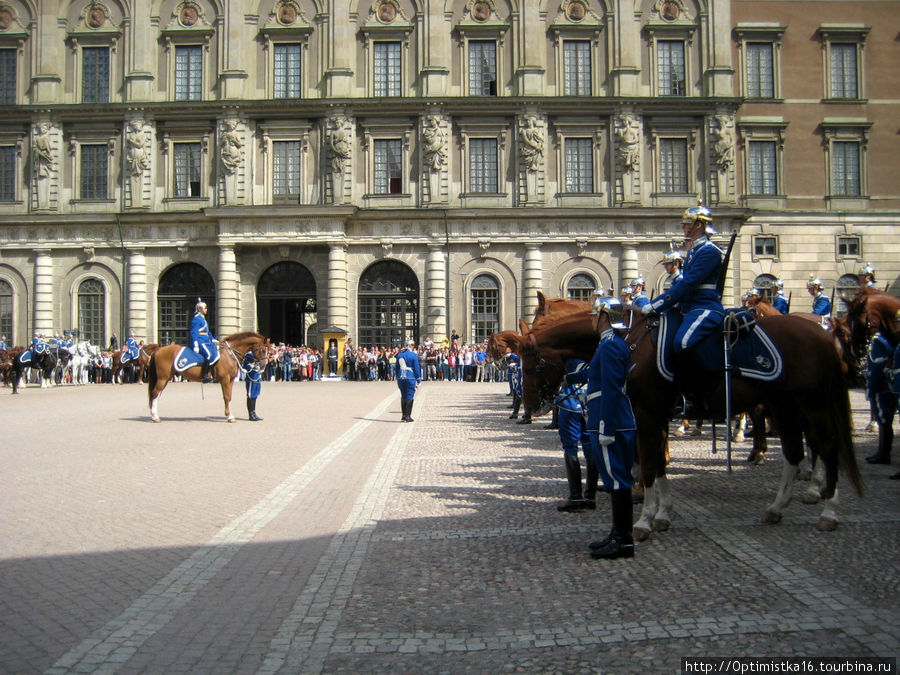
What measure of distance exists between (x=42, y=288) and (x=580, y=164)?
2872cm

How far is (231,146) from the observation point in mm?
39969

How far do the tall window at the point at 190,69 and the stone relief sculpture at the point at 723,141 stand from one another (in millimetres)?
26735

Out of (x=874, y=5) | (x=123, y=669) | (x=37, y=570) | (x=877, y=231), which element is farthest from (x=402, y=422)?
(x=874, y=5)

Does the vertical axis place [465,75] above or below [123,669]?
above

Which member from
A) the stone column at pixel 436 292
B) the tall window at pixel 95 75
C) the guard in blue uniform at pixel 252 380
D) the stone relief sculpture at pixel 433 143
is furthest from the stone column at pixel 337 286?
the guard in blue uniform at pixel 252 380

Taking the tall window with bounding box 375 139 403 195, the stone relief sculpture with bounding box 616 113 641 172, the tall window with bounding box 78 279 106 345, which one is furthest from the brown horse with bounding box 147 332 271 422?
the stone relief sculpture with bounding box 616 113 641 172

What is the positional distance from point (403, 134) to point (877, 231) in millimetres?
25396

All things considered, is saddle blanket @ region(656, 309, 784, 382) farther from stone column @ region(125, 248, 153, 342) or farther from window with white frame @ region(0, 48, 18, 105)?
window with white frame @ region(0, 48, 18, 105)

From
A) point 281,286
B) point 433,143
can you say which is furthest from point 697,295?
point 281,286

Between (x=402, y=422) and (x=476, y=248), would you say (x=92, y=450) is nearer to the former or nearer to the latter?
(x=402, y=422)

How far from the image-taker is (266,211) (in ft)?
129

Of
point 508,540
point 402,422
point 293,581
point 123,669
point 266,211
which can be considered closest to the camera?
point 123,669

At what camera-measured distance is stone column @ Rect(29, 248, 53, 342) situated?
1619 inches

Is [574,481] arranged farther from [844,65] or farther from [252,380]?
[844,65]
